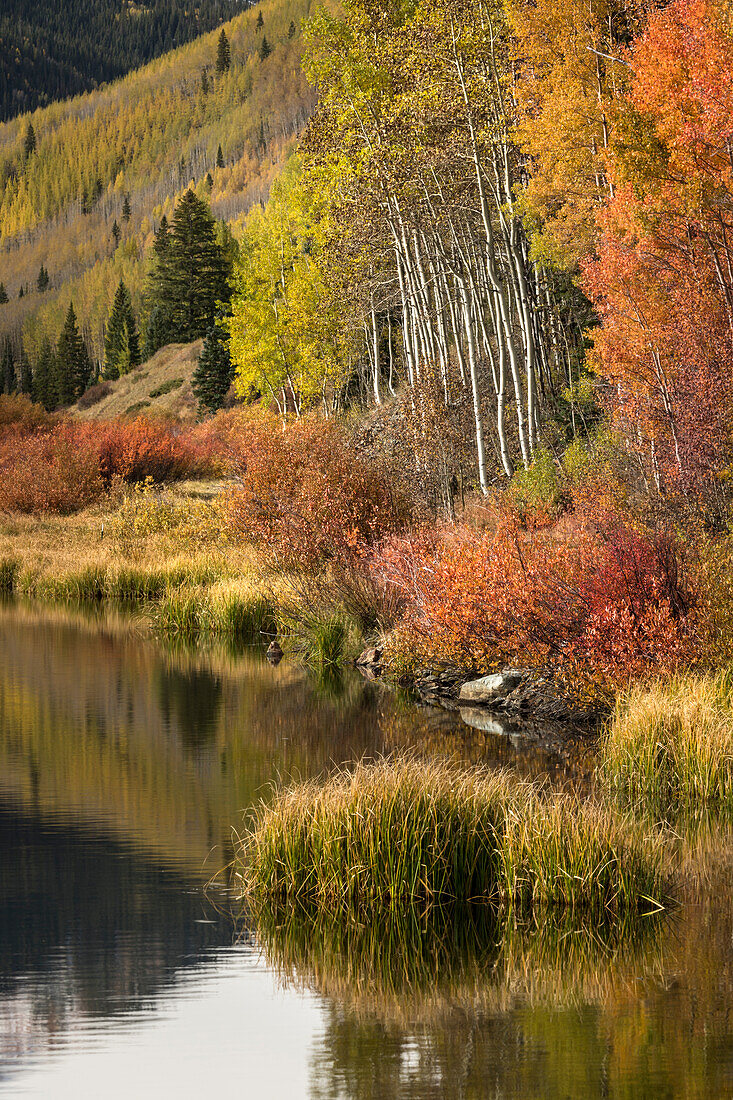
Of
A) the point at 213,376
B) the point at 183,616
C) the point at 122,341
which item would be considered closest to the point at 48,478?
the point at 183,616

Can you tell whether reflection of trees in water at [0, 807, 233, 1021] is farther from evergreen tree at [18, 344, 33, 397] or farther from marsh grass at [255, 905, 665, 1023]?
Answer: evergreen tree at [18, 344, 33, 397]

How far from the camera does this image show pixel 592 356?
21.8 metres

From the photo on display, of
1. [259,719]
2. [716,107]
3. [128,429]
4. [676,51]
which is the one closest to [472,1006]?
[259,719]

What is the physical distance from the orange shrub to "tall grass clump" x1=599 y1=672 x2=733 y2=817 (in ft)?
4.37

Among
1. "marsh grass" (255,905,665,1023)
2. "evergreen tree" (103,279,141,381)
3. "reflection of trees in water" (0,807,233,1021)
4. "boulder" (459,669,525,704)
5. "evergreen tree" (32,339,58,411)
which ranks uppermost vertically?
"evergreen tree" (103,279,141,381)

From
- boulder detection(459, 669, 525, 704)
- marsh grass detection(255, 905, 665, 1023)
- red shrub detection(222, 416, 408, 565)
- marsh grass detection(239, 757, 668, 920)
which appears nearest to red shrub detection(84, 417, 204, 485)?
red shrub detection(222, 416, 408, 565)

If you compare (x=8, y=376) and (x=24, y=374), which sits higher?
(x=24, y=374)

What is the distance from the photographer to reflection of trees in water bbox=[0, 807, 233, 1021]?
24.3 ft

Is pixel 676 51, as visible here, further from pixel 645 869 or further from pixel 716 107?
pixel 645 869

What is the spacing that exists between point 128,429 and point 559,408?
25.9 metres

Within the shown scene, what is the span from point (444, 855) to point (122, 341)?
347ft

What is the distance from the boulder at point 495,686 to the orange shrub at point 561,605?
22 centimetres

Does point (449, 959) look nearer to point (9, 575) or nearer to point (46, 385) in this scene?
point (9, 575)

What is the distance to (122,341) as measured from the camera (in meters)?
110
